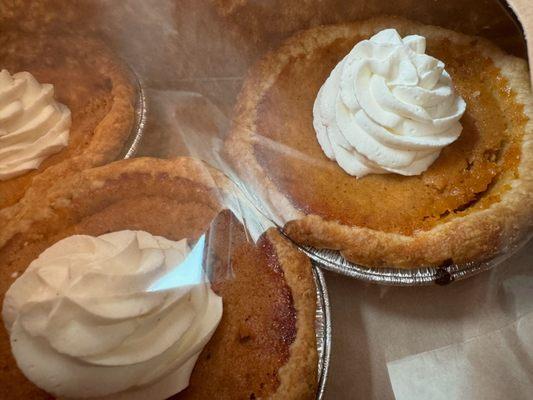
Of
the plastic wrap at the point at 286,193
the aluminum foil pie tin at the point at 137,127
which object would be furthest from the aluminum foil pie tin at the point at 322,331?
the aluminum foil pie tin at the point at 137,127

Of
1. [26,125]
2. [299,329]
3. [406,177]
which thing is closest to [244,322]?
[299,329]

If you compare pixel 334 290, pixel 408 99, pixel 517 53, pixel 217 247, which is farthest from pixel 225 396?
pixel 517 53

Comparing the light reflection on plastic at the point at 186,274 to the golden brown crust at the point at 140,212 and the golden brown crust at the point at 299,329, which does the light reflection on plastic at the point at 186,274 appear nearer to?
the golden brown crust at the point at 140,212

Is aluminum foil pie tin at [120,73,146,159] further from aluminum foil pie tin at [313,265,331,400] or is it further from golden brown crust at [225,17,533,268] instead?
aluminum foil pie tin at [313,265,331,400]

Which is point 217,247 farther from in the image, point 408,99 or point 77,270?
point 408,99

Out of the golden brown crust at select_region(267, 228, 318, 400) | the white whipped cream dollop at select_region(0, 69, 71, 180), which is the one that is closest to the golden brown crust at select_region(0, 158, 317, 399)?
the golden brown crust at select_region(267, 228, 318, 400)

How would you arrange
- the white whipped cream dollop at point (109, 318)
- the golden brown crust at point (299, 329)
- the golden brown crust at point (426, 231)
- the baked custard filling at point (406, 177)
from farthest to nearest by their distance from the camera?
1. the baked custard filling at point (406, 177)
2. the golden brown crust at point (426, 231)
3. the golden brown crust at point (299, 329)
4. the white whipped cream dollop at point (109, 318)
